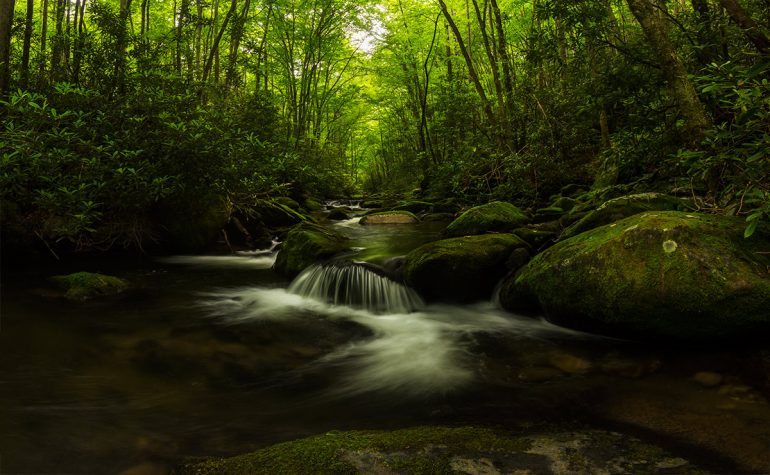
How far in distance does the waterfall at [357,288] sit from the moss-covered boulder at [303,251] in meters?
0.48

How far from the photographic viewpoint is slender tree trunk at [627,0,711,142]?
5035 mm

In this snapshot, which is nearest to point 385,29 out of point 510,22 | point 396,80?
point 396,80

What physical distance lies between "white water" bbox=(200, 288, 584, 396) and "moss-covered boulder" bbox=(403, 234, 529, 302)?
23cm

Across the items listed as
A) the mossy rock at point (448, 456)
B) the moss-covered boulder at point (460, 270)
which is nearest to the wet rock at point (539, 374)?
the mossy rock at point (448, 456)

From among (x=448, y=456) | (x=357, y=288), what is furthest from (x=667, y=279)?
(x=357, y=288)

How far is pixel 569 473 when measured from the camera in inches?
79.9

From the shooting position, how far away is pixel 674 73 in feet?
17.1

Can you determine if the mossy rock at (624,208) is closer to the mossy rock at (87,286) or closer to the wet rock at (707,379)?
the wet rock at (707,379)

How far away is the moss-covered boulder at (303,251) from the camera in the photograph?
744cm

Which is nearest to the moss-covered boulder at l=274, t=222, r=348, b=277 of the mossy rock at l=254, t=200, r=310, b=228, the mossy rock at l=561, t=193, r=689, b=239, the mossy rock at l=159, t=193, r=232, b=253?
the mossy rock at l=159, t=193, r=232, b=253

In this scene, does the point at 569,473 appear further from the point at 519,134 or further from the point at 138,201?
the point at 519,134

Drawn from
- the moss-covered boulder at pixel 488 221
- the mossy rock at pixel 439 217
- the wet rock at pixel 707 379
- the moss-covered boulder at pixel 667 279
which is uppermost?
the mossy rock at pixel 439 217

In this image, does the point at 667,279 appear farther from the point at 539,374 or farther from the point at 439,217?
the point at 439,217

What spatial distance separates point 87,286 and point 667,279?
700 centimetres
